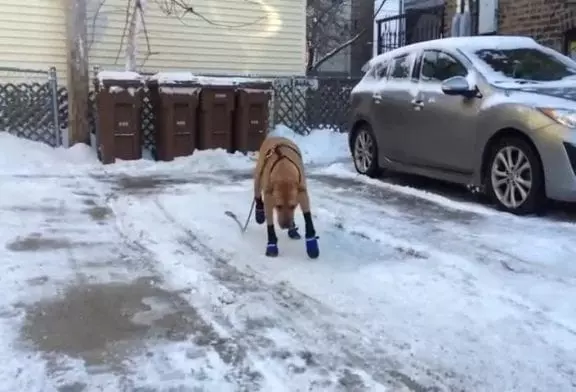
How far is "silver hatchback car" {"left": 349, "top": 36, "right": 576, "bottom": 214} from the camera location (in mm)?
6723

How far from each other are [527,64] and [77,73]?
310 inches

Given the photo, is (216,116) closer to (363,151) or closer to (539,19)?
(363,151)

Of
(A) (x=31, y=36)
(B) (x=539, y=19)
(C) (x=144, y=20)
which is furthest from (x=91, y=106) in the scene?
(B) (x=539, y=19)

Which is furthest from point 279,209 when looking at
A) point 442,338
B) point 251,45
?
point 251,45

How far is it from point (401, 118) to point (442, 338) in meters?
5.35

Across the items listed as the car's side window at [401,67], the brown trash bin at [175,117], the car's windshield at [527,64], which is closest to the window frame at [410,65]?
the car's side window at [401,67]

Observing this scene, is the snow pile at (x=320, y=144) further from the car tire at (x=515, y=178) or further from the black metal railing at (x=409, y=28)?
the car tire at (x=515, y=178)

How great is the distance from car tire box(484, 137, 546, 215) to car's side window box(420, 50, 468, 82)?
1.19m

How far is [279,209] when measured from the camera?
17.1 feet

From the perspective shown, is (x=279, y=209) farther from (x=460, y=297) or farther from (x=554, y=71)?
(x=554, y=71)

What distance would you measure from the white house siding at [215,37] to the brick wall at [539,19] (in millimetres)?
5527

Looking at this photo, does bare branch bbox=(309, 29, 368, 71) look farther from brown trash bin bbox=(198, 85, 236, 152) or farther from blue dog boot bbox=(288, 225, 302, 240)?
blue dog boot bbox=(288, 225, 302, 240)

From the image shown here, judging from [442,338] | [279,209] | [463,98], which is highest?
[463,98]

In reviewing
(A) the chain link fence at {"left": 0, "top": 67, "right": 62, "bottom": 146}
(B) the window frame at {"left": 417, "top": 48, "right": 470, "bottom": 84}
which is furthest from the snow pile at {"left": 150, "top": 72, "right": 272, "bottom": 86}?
(B) the window frame at {"left": 417, "top": 48, "right": 470, "bottom": 84}
